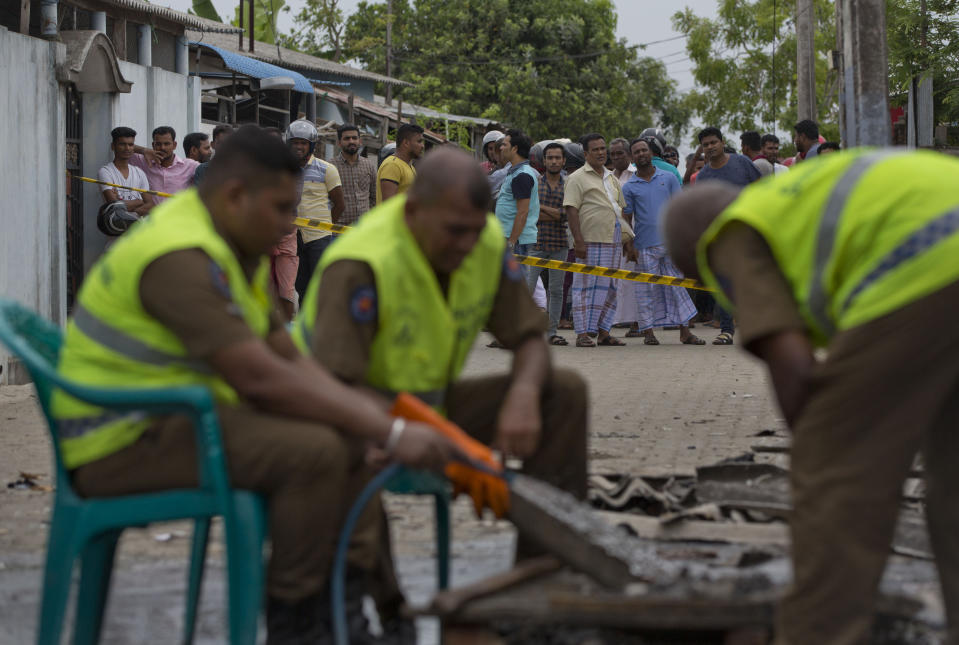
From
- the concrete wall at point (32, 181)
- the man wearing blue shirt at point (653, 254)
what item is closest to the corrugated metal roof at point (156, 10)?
the concrete wall at point (32, 181)

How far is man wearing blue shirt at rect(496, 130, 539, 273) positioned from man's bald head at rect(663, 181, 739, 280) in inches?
367

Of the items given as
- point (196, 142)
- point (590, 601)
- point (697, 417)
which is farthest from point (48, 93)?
point (590, 601)

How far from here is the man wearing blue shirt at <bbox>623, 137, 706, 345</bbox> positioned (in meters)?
13.5

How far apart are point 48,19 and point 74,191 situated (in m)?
2.92

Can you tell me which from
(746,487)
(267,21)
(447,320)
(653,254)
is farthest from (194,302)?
(267,21)

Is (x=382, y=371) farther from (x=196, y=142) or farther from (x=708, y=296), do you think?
(x=708, y=296)

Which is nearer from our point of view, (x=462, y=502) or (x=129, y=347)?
(x=129, y=347)

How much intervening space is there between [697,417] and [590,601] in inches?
209

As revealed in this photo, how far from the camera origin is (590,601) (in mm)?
A: 3195

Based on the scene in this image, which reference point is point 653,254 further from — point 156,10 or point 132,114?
point 156,10

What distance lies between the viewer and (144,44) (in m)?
19.6

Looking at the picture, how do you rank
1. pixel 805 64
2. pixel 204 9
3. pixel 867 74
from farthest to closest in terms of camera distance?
pixel 204 9 → pixel 805 64 → pixel 867 74

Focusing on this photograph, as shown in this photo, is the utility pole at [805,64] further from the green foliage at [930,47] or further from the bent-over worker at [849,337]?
the bent-over worker at [849,337]

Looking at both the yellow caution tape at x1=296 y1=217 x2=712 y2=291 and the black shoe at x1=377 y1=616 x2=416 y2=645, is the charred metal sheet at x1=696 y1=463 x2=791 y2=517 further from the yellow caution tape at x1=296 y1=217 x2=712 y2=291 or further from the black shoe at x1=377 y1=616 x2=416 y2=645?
the yellow caution tape at x1=296 y1=217 x2=712 y2=291
